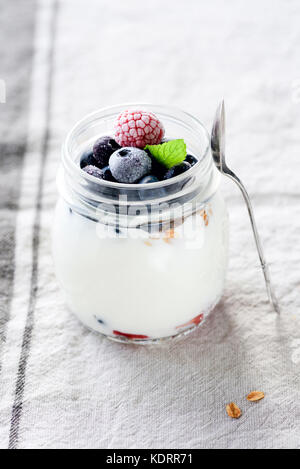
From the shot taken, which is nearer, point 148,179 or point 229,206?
point 148,179

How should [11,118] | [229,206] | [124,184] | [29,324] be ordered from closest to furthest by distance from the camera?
1. [124,184]
2. [29,324]
3. [229,206]
4. [11,118]

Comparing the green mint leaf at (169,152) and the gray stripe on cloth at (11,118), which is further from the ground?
the green mint leaf at (169,152)

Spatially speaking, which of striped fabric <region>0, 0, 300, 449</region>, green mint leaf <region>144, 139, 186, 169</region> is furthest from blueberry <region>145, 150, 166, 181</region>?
striped fabric <region>0, 0, 300, 449</region>

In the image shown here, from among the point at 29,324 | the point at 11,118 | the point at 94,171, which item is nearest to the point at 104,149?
the point at 94,171

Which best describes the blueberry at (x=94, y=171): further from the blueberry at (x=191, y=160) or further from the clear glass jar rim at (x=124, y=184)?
the blueberry at (x=191, y=160)

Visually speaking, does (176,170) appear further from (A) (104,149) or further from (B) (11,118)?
(B) (11,118)

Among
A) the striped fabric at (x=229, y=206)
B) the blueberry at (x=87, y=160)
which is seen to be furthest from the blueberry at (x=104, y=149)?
the striped fabric at (x=229, y=206)

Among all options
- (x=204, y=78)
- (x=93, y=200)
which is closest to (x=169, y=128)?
(x=93, y=200)
